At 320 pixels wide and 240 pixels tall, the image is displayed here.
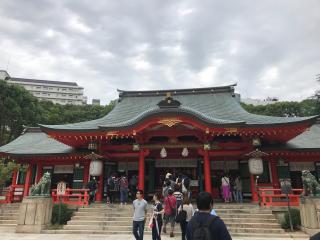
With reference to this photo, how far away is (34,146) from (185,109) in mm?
12900

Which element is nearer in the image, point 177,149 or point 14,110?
point 177,149

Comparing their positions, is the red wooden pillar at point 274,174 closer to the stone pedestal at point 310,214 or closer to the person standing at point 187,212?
the stone pedestal at point 310,214

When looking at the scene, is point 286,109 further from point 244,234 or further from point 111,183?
point 244,234

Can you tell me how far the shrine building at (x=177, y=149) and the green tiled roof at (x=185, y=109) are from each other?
8cm

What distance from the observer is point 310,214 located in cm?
1019

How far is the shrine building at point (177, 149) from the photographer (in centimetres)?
1408

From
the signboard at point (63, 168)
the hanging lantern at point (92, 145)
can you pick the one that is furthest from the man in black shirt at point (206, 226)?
the signboard at point (63, 168)

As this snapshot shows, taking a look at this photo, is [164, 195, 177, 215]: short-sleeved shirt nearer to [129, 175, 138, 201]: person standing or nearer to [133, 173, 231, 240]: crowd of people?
[133, 173, 231, 240]: crowd of people

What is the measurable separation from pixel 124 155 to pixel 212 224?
517 inches

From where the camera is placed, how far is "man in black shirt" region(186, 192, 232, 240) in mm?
3125

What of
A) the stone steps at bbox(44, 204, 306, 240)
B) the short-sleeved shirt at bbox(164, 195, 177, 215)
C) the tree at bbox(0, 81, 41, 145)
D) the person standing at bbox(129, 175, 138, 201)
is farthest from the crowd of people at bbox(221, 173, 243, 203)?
the tree at bbox(0, 81, 41, 145)

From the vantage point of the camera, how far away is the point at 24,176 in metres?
19.6

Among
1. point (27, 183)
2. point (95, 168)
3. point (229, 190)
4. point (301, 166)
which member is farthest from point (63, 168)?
point (301, 166)

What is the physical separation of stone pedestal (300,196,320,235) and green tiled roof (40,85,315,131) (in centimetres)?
451
